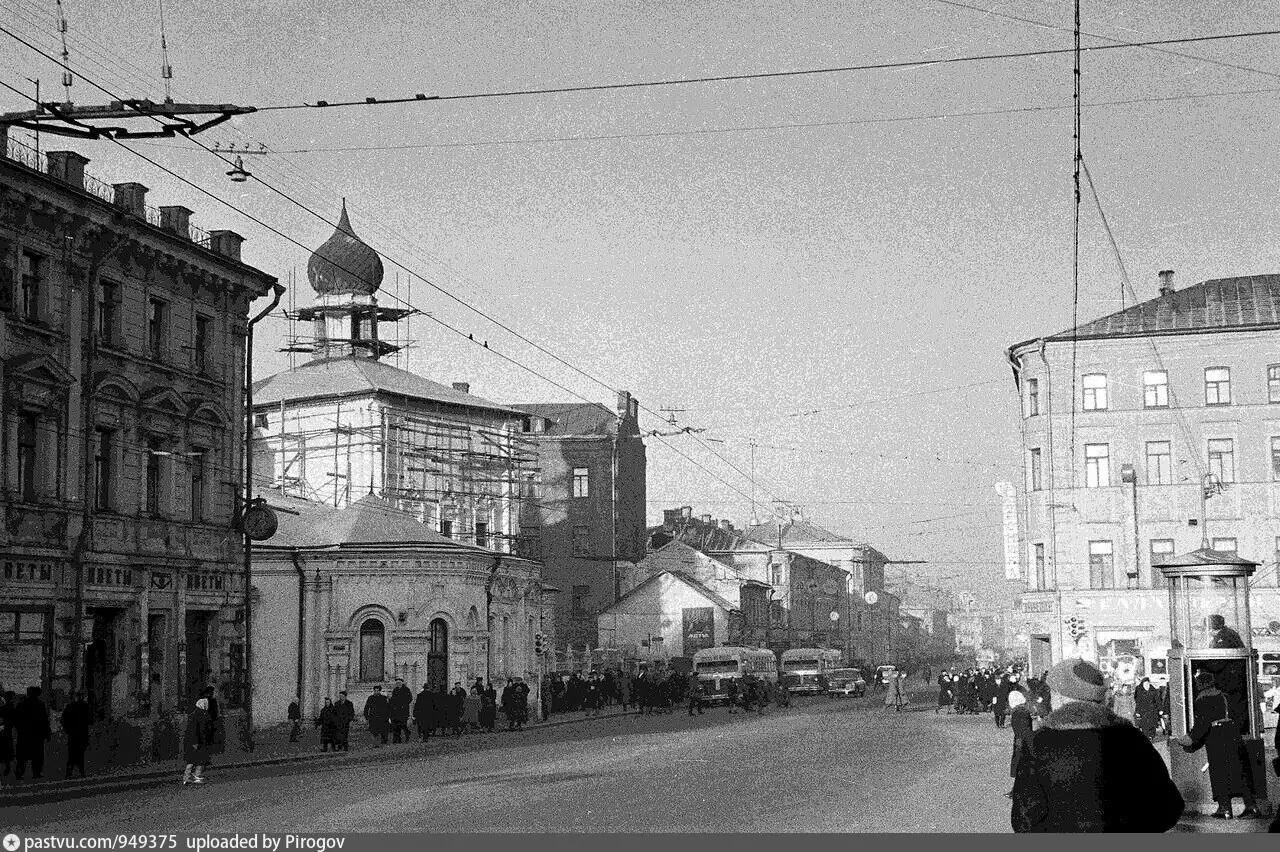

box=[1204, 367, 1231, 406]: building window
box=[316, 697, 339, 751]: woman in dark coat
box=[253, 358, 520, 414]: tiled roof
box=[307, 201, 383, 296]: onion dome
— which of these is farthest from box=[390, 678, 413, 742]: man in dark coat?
box=[307, 201, 383, 296]: onion dome

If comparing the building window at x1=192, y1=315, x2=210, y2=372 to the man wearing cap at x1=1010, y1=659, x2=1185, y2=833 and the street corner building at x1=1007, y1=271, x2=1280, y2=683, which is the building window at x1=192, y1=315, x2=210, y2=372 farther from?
the man wearing cap at x1=1010, y1=659, x2=1185, y2=833

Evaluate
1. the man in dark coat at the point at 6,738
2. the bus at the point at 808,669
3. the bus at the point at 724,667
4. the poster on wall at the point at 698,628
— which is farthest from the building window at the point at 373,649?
the poster on wall at the point at 698,628

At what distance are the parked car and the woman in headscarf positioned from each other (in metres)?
57.3

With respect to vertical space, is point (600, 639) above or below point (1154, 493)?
below

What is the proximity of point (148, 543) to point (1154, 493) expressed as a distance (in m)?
35.3

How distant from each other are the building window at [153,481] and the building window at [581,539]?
Result: 180 feet

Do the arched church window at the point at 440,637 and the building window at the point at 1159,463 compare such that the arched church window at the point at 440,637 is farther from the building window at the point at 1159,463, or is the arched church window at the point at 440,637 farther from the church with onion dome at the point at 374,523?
the building window at the point at 1159,463

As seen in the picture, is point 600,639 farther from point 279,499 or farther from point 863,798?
point 863,798

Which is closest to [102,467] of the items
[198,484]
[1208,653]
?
[198,484]

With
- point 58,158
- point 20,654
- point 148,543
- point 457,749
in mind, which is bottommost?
point 457,749

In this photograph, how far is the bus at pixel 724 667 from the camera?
2469 inches

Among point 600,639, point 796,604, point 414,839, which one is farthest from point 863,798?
point 796,604

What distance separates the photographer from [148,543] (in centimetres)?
3403

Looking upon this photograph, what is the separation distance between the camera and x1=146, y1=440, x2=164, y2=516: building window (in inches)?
1359
